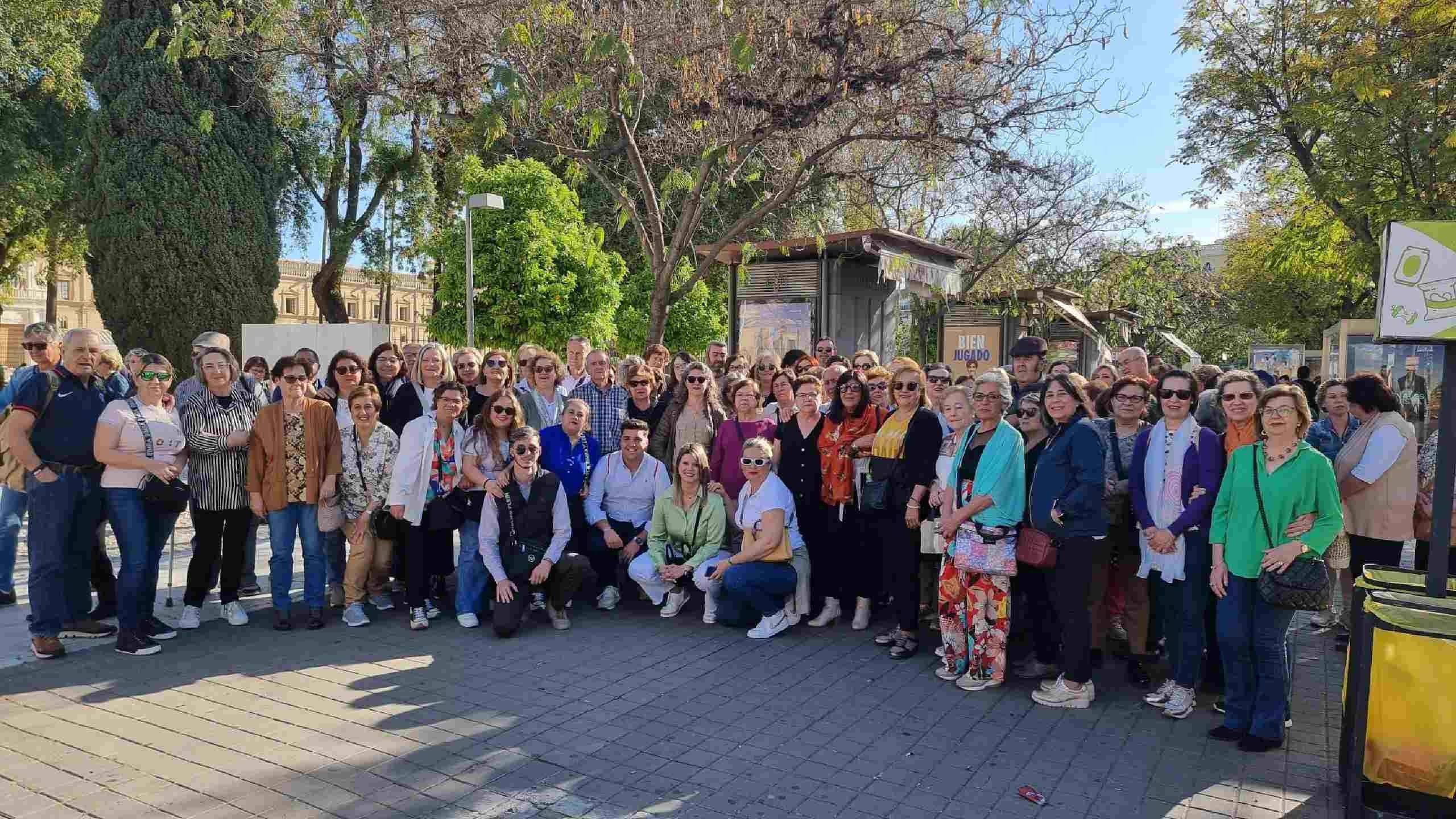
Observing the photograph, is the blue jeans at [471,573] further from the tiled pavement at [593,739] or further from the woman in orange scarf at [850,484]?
the woman in orange scarf at [850,484]

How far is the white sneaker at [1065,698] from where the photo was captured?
5230 mm

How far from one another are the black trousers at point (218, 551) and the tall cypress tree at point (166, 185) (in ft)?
49.2

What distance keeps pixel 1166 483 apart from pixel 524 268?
1423cm

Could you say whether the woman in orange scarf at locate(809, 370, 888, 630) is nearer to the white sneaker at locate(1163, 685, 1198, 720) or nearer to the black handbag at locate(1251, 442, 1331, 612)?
the white sneaker at locate(1163, 685, 1198, 720)

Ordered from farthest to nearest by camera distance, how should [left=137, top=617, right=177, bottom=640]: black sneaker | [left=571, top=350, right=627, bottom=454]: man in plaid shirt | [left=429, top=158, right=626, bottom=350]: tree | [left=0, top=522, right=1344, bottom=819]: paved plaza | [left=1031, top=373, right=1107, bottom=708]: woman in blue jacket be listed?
[left=429, top=158, right=626, bottom=350]: tree, [left=571, top=350, right=627, bottom=454]: man in plaid shirt, [left=137, top=617, right=177, bottom=640]: black sneaker, [left=1031, top=373, right=1107, bottom=708]: woman in blue jacket, [left=0, top=522, right=1344, bottom=819]: paved plaza

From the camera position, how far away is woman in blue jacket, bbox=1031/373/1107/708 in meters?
5.11

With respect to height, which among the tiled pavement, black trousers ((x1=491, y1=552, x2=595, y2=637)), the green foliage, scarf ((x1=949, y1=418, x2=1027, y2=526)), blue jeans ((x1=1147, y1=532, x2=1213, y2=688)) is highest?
the green foliage

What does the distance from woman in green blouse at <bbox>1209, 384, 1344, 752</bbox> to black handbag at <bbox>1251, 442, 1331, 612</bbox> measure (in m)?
0.03

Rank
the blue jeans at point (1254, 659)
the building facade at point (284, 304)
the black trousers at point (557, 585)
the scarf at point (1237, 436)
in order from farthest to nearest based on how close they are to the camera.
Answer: the building facade at point (284, 304), the black trousers at point (557, 585), the scarf at point (1237, 436), the blue jeans at point (1254, 659)

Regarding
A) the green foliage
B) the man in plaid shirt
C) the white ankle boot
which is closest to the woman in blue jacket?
the white ankle boot

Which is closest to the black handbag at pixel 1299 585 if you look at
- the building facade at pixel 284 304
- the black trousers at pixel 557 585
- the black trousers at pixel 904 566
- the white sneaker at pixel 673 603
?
the black trousers at pixel 904 566

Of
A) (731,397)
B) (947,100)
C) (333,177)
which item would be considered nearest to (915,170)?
(947,100)

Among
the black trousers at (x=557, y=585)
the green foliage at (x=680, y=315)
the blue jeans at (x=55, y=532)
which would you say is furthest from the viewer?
the green foliage at (x=680, y=315)

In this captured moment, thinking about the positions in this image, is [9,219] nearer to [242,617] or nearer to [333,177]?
[333,177]
